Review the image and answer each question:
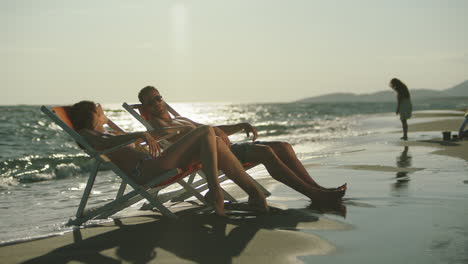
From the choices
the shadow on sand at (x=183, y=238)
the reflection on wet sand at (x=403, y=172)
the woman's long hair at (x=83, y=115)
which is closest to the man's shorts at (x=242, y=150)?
the shadow on sand at (x=183, y=238)

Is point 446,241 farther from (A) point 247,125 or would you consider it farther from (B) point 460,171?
(B) point 460,171

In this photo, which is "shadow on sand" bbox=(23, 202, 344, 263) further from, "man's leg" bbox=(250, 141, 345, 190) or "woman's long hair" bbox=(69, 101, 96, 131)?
"woman's long hair" bbox=(69, 101, 96, 131)

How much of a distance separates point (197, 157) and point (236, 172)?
0.33 m

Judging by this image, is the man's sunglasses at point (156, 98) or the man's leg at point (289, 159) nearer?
the man's leg at point (289, 159)

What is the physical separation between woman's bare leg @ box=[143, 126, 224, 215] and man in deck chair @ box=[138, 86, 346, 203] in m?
0.56

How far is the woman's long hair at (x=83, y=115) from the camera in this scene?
4.38m

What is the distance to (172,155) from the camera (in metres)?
4.11

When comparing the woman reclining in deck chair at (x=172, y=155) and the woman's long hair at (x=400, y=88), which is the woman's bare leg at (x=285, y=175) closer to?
the woman reclining in deck chair at (x=172, y=155)

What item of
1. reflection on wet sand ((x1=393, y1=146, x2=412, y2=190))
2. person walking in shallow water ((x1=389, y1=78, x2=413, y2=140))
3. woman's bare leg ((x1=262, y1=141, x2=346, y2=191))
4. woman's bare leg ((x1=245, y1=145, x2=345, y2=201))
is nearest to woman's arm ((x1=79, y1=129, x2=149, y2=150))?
woman's bare leg ((x1=245, y1=145, x2=345, y2=201))

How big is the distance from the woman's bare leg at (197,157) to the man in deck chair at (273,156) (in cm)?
56

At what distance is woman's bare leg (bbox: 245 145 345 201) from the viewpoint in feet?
14.7

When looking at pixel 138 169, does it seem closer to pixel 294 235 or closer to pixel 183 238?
pixel 183 238

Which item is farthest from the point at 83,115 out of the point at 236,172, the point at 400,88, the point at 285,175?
the point at 400,88

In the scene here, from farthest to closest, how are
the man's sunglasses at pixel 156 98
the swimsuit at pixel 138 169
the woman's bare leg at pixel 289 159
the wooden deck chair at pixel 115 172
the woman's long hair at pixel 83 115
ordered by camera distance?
1. the man's sunglasses at pixel 156 98
2. the woman's bare leg at pixel 289 159
3. the woman's long hair at pixel 83 115
4. the swimsuit at pixel 138 169
5. the wooden deck chair at pixel 115 172
